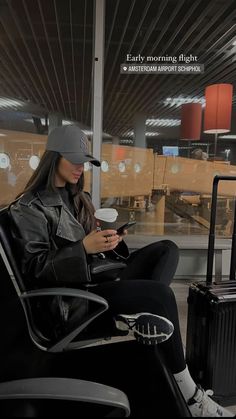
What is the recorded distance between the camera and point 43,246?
3.84 feet

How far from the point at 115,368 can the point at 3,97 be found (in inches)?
98.9

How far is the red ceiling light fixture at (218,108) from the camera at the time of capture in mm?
2967

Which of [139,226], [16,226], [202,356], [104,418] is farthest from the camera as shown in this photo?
[139,226]

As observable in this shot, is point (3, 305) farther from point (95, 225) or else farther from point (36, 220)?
point (95, 225)

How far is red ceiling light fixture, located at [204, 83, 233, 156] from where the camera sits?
9.73 feet

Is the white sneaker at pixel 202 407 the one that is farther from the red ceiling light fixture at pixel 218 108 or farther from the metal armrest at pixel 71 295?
the red ceiling light fixture at pixel 218 108

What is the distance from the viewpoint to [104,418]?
65 centimetres

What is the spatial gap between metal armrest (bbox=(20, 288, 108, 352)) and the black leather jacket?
10 centimetres

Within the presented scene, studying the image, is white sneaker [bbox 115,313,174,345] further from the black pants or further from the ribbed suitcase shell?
the ribbed suitcase shell

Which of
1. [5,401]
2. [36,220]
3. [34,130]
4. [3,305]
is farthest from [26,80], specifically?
[5,401]

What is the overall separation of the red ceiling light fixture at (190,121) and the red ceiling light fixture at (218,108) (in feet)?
0.24

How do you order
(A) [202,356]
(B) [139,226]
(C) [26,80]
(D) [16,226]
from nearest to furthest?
(D) [16,226] → (A) [202,356] → (C) [26,80] → (B) [139,226]

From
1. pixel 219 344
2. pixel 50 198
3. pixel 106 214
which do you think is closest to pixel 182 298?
pixel 219 344

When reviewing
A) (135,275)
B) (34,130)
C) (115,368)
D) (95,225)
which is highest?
(34,130)
